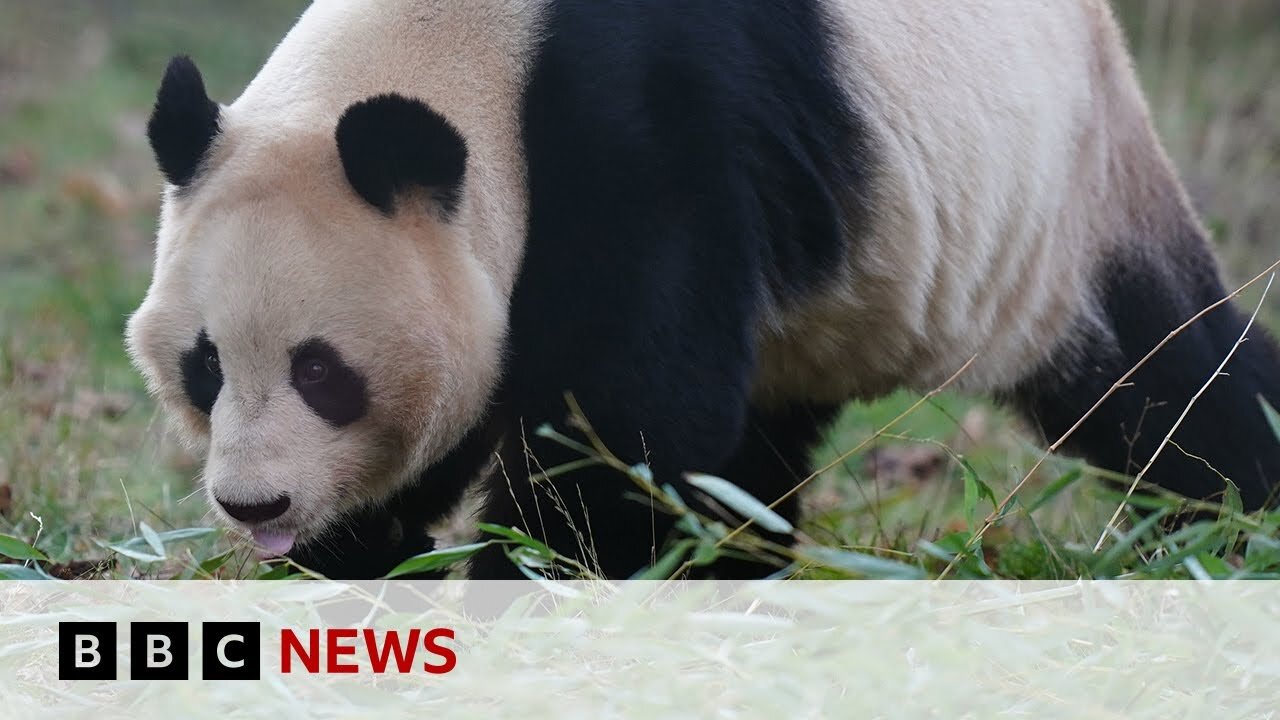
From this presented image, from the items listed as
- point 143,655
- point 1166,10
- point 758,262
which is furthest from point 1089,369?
point 1166,10

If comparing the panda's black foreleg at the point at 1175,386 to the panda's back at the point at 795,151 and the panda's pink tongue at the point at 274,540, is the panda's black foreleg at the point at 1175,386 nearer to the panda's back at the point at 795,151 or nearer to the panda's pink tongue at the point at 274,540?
the panda's back at the point at 795,151

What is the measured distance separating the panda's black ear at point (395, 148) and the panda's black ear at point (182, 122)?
14.4 inches

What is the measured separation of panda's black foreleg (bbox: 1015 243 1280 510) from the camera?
4.60 meters

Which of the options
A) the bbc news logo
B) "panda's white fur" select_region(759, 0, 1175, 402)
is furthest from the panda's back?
the bbc news logo

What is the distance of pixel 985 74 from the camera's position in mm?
4320

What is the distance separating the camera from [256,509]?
3.22 meters

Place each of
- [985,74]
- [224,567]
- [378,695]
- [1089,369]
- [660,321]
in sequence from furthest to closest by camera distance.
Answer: [1089,369] < [985,74] < [224,567] < [660,321] < [378,695]

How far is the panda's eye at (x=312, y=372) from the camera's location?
328 cm

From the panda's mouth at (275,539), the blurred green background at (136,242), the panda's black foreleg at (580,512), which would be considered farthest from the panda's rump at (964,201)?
the panda's mouth at (275,539)

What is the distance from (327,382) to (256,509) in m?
0.32

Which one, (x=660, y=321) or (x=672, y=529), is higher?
(x=660, y=321)

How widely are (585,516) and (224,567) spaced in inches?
44.0

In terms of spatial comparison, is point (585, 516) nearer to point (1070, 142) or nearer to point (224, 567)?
point (224, 567)

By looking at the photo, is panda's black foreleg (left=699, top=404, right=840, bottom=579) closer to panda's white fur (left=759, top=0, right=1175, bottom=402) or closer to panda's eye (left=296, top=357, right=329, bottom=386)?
panda's white fur (left=759, top=0, right=1175, bottom=402)
